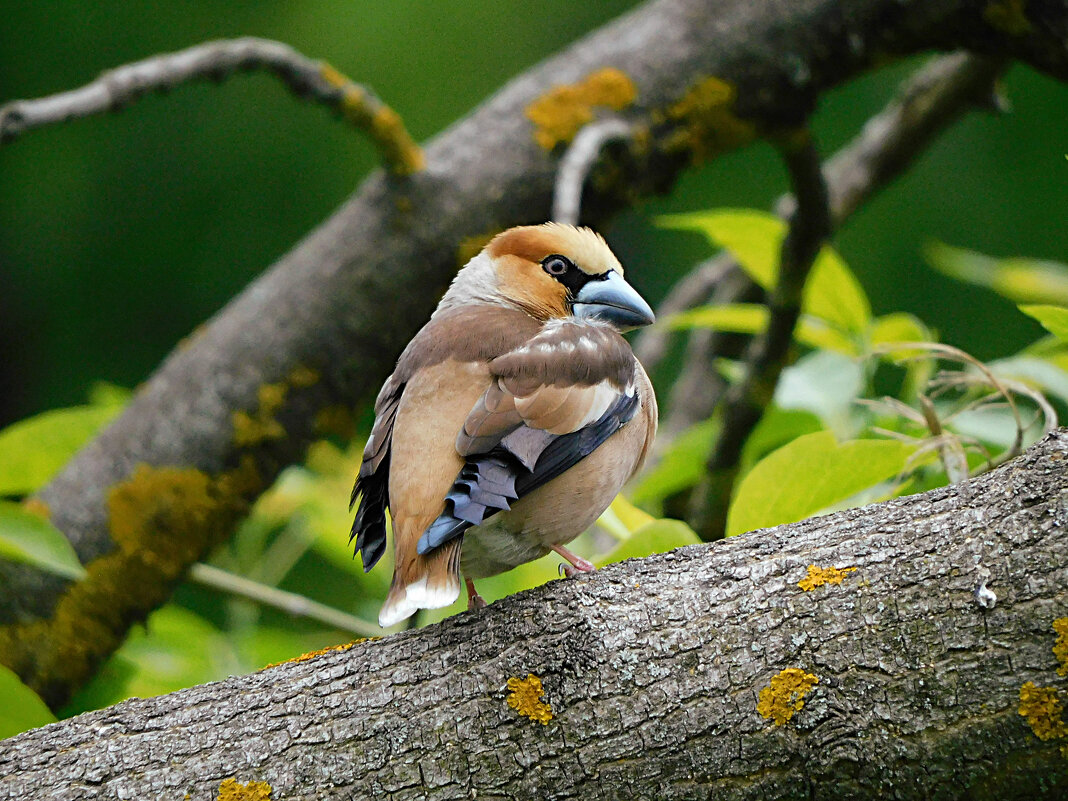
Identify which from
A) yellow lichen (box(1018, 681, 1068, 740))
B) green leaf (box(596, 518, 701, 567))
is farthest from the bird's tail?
yellow lichen (box(1018, 681, 1068, 740))

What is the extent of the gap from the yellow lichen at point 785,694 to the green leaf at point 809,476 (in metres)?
0.52

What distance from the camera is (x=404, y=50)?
7801mm

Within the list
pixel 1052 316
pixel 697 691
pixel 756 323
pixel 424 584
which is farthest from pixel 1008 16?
pixel 424 584

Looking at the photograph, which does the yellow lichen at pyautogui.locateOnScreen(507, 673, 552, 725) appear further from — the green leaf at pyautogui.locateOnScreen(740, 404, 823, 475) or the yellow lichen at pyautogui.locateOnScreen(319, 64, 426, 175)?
the yellow lichen at pyautogui.locateOnScreen(319, 64, 426, 175)

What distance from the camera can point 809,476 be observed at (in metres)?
2.15

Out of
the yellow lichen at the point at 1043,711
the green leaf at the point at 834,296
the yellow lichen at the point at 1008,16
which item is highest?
the yellow lichen at the point at 1008,16

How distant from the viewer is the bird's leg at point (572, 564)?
82.8 inches

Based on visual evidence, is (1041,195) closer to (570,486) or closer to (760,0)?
(760,0)

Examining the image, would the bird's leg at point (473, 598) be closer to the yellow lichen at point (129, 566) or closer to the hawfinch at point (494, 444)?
the hawfinch at point (494, 444)

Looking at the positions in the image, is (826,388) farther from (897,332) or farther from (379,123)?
(379,123)

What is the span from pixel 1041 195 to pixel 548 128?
17.9ft

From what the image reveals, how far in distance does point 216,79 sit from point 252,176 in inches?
228

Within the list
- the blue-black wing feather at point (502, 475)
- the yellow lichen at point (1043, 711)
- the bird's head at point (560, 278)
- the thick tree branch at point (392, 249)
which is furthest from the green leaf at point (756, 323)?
the yellow lichen at point (1043, 711)

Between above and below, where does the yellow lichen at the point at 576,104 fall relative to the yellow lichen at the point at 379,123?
below
